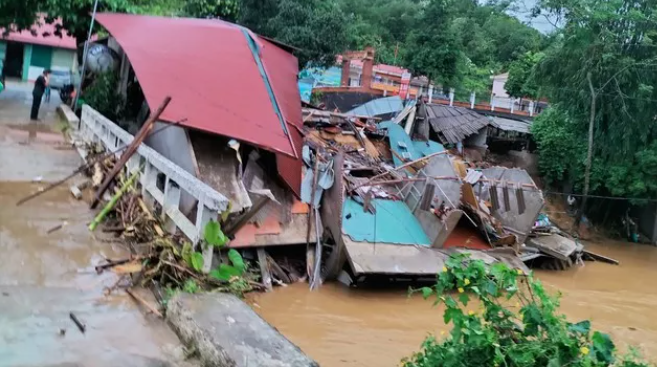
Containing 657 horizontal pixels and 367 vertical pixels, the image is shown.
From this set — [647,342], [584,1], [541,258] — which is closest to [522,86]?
[584,1]

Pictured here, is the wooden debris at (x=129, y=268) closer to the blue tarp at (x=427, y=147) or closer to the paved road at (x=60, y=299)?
the paved road at (x=60, y=299)

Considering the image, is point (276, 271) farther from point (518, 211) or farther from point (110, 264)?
point (518, 211)

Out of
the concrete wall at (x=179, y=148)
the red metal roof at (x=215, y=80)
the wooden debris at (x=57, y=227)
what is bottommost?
A: the wooden debris at (x=57, y=227)

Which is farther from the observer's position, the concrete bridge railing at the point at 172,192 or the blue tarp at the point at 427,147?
the blue tarp at the point at 427,147

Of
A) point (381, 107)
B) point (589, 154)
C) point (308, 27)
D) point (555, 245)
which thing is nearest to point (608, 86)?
point (589, 154)

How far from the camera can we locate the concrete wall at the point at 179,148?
6934mm

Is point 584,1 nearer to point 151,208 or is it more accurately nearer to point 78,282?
point 151,208

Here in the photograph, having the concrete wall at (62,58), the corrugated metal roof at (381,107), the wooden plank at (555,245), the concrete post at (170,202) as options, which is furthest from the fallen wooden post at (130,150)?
the concrete wall at (62,58)

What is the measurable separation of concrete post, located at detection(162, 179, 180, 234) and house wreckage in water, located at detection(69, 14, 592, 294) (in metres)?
0.04

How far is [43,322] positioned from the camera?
4035 mm

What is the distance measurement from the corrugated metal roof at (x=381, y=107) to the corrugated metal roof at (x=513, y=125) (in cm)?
542

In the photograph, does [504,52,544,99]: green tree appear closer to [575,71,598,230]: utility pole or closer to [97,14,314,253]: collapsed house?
[575,71,598,230]: utility pole

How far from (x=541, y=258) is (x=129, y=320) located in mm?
11833

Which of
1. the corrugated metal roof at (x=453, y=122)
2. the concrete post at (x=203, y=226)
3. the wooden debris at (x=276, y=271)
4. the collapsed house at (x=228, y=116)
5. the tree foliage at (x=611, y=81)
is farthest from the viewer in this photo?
the corrugated metal roof at (x=453, y=122)
